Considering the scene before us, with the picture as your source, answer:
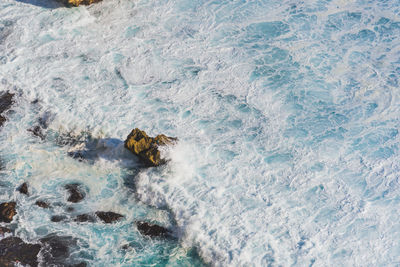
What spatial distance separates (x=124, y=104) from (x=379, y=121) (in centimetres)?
851

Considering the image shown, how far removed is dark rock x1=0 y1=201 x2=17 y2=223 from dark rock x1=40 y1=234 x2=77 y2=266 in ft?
3.63

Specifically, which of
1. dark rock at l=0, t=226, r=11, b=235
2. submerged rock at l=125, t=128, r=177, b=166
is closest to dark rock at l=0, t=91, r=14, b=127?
dark rock at l=0, t=226, r=11, b=235

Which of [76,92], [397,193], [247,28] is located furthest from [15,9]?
[397,193]

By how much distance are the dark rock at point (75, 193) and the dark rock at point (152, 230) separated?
69.2 inches

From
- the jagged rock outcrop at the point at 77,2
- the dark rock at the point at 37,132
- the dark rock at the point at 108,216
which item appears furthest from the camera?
the jagged rock outcrop at the point at 77,2

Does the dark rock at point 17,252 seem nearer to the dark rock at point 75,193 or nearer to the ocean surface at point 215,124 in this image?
the ocean surface at point 215,124

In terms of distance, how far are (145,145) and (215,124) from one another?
8.43 feet

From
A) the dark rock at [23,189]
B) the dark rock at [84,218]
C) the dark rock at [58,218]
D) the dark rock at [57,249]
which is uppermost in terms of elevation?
the dark rock at [23,189]

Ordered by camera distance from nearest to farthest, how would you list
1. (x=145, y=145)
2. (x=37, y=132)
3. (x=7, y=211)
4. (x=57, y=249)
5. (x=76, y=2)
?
1. (x=57, y=249)
2. (x=7, y=211)
3. (x=145, y=145)
4. (x=37, y=132)
5. (x=76, y=2)

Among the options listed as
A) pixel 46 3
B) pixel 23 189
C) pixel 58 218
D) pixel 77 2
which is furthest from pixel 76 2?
pixel 58 218

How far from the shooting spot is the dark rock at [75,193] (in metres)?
11.3

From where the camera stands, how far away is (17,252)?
10.1 m

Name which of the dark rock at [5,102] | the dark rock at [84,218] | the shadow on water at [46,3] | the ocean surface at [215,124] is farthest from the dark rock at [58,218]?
the shadow on water at [46,3]

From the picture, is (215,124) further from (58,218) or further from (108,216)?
(58,218)
